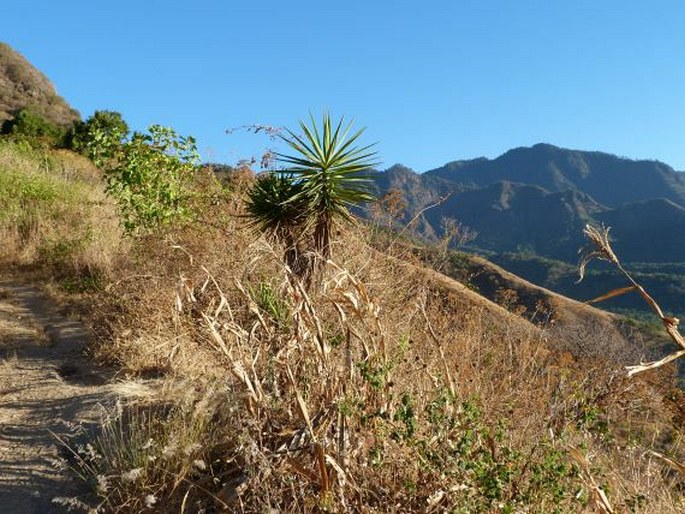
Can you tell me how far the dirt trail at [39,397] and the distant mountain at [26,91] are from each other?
4062 centimetres

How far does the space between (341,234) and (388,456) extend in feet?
14.3

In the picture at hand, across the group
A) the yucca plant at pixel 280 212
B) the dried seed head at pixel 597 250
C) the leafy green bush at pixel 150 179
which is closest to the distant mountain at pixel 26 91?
the leafy green bush at pixel 150 179

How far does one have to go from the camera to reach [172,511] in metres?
3.50

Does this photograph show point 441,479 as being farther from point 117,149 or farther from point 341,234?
point 117,149

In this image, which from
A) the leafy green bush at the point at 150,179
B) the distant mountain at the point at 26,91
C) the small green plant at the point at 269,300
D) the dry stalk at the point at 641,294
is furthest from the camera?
the distant mountain at the point at 26,91

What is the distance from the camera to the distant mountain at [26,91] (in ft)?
150

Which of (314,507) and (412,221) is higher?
(412,221)

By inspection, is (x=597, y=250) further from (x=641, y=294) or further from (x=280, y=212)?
(x=280, y=212)

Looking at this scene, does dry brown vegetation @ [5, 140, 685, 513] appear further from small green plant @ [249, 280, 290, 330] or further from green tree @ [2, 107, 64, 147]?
green tree @ [2, 107, 64, 147]

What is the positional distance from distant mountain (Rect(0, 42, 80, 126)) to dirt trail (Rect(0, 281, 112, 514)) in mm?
40619

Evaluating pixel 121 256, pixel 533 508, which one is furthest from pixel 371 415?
pixel 121 256

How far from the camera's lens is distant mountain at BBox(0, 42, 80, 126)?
4584cm

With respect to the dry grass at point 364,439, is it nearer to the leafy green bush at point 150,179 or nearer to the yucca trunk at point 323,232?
the yucca trunk at point 323,232

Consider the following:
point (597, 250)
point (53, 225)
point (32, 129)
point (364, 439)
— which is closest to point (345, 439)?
point (364, 439)
